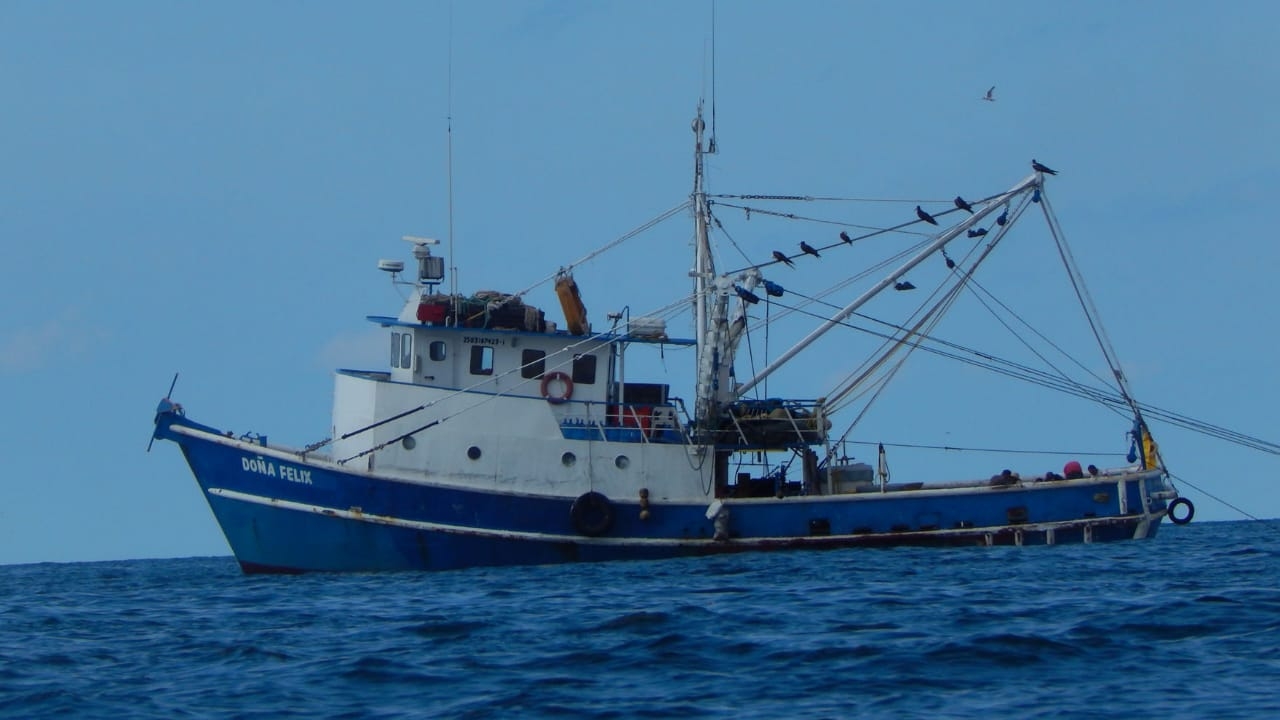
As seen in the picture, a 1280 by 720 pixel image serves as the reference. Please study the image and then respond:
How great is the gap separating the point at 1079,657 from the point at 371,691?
5.80 metres

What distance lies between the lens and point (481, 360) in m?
26.2

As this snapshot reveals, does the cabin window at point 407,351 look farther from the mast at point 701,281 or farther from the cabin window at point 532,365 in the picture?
the mast at point 701,281

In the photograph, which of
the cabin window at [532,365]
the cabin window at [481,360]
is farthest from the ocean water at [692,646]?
the cabin window at [481,360]

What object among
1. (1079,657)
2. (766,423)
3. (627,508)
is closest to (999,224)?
(766,423)

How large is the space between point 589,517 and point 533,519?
2.79 ft

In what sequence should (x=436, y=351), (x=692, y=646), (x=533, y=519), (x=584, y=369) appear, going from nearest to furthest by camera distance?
(x=692, y=646), (x=533, y=519), (x=436, y=351), (x=584, y=369)

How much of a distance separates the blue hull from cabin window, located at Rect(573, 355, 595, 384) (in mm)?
2116

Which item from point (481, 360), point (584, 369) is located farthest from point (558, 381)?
point (481, 360)

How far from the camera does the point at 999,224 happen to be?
27281 mm

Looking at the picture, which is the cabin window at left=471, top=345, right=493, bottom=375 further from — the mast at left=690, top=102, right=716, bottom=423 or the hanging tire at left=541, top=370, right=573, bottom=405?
the mast at left=690, top=102, right=716, bottom=423

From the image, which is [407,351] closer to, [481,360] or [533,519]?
[481,360]

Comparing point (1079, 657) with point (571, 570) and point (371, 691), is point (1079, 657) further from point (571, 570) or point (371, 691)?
point (571, 570)

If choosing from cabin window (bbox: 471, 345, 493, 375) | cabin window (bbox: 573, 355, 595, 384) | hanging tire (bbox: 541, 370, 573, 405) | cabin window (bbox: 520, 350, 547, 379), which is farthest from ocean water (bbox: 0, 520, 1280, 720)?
cabin window (bbox: 471, 345, 493, 375)

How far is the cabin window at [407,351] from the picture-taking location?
26125 mm
